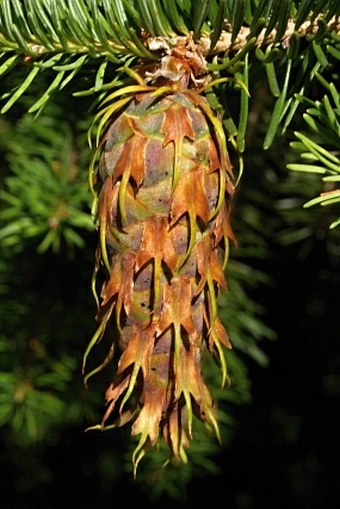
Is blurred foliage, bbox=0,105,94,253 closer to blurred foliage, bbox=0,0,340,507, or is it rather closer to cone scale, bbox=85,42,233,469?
blurred foliage, bbox=0,0,340,507

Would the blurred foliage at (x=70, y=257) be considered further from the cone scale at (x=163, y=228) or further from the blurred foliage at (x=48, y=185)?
the cone scale at (x=163, y=228)

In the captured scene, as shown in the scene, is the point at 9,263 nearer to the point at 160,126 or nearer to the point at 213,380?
the point at 213,380

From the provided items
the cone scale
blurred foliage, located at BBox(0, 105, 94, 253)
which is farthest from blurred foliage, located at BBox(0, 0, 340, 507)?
the cone scale

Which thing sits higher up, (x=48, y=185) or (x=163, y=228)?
(x=48, y=185)

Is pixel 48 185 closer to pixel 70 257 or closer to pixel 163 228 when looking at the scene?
pixel 70 257

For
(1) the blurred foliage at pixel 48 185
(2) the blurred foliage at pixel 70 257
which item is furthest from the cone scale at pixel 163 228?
(1) the blurred foliage at pixel 48 185

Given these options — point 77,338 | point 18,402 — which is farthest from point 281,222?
point 18,402

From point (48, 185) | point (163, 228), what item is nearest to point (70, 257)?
point (48, 185)

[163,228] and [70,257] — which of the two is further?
[70,257]
